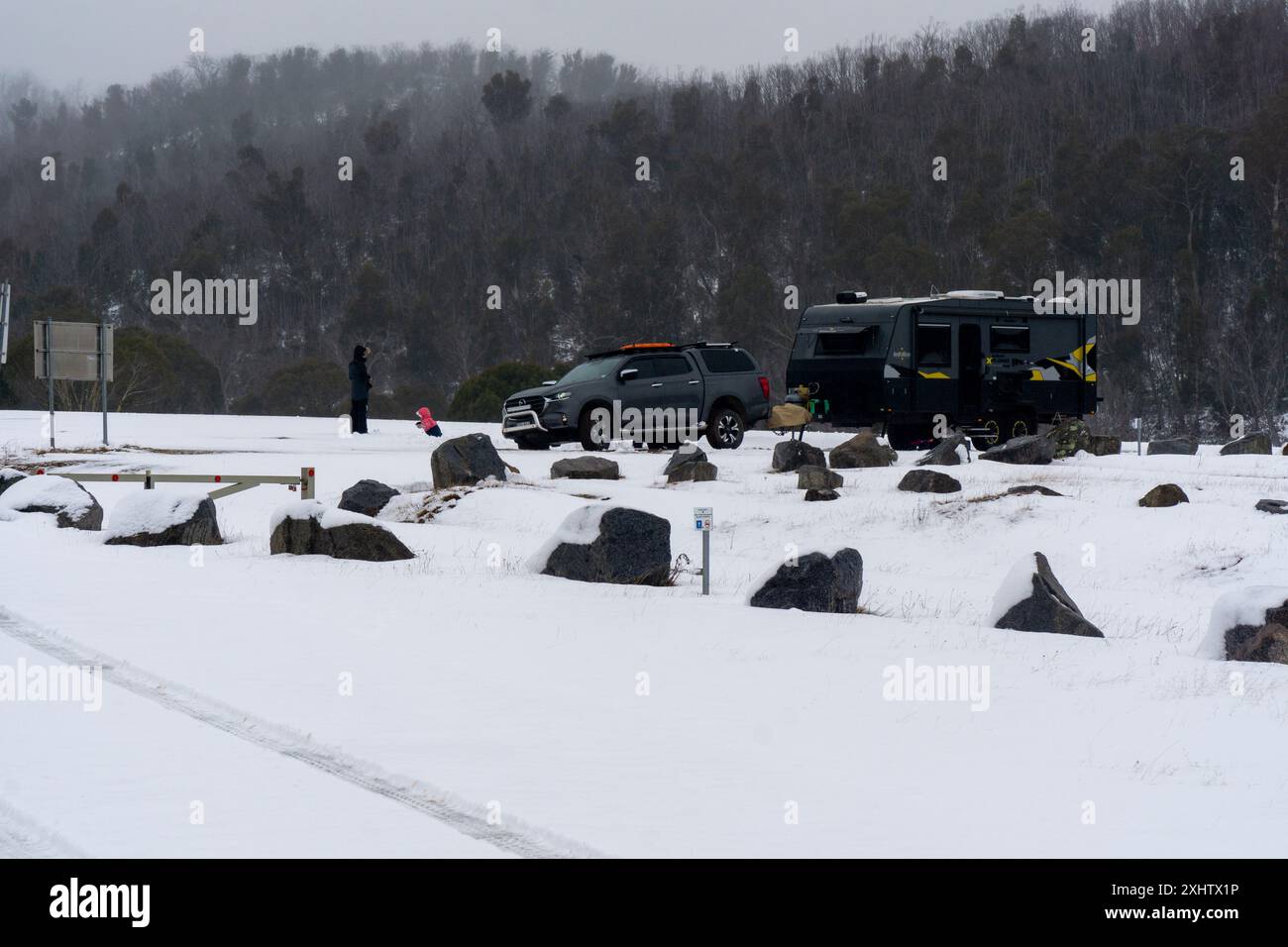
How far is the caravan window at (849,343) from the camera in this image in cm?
2702

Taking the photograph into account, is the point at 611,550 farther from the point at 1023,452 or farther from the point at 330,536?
the point at 1023,452

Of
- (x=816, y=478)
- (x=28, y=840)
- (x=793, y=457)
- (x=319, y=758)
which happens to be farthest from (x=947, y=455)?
(x=28, y=840)

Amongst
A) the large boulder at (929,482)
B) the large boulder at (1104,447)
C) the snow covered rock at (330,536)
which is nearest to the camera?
the snow covered rock at (330,536)

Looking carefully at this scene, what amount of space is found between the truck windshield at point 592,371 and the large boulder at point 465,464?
16.8 ft

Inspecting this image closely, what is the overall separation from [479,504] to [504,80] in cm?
8802

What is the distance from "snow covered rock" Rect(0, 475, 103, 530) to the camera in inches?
719

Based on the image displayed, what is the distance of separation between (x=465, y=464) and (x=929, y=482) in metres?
6.88

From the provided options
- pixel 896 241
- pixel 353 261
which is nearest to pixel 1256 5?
pixel 896 241

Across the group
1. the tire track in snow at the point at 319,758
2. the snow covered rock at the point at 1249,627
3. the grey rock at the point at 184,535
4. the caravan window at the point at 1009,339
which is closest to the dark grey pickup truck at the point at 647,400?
the caravan window at the point at 1009,339

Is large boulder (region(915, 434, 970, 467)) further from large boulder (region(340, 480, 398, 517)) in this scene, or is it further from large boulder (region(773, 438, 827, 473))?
large boulder (region(340, 480, 398, 517))

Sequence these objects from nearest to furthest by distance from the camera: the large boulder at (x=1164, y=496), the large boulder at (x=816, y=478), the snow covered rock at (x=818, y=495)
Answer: the large boulder at (x=1164, y=496), the snow covered rock at (x=818, y=495), the large boulder at (x=816, y=478)

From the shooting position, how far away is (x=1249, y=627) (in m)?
11.0

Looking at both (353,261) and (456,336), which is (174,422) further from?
(353,261)

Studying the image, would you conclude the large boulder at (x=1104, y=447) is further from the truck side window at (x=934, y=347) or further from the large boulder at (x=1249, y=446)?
the truck side window at (x=934, y=347)
